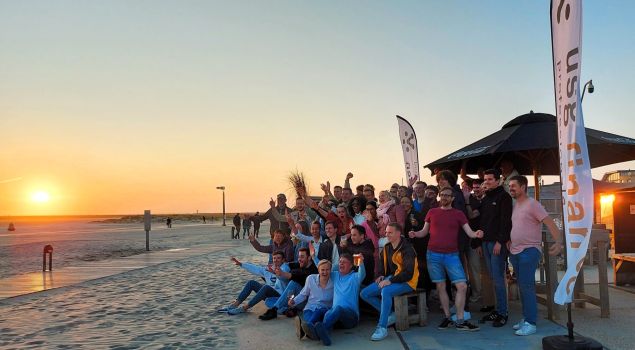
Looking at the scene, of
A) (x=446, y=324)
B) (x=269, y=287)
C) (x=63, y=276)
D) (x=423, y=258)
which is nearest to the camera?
(x=446, y=324)

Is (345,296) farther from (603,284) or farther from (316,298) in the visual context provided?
(603,284)

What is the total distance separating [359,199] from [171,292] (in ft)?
15.9

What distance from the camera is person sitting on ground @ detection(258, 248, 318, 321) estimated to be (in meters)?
7.25

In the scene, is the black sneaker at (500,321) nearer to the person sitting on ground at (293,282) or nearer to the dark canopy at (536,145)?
the dark canopy at (536,145)

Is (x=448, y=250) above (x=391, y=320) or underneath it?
above

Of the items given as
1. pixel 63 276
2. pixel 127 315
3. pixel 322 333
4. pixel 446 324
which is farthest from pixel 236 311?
pixel 63 276

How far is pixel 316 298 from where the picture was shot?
6418mm

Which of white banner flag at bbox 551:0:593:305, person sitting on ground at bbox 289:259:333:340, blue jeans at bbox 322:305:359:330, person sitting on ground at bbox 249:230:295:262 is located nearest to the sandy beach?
person sitting on ground at bbox 289:259:333:340

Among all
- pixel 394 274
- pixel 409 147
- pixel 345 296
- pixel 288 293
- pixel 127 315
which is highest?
pixel 409 147

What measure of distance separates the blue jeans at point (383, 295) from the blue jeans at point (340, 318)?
0.33 metres

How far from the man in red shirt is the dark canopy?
1.20 meters

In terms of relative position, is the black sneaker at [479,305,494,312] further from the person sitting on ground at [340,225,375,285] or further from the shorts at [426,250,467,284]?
the person sitting on ground at [340,225,375,285]

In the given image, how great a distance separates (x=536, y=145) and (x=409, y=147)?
19.2 ft

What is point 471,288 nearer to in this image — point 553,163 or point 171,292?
point 553,163
